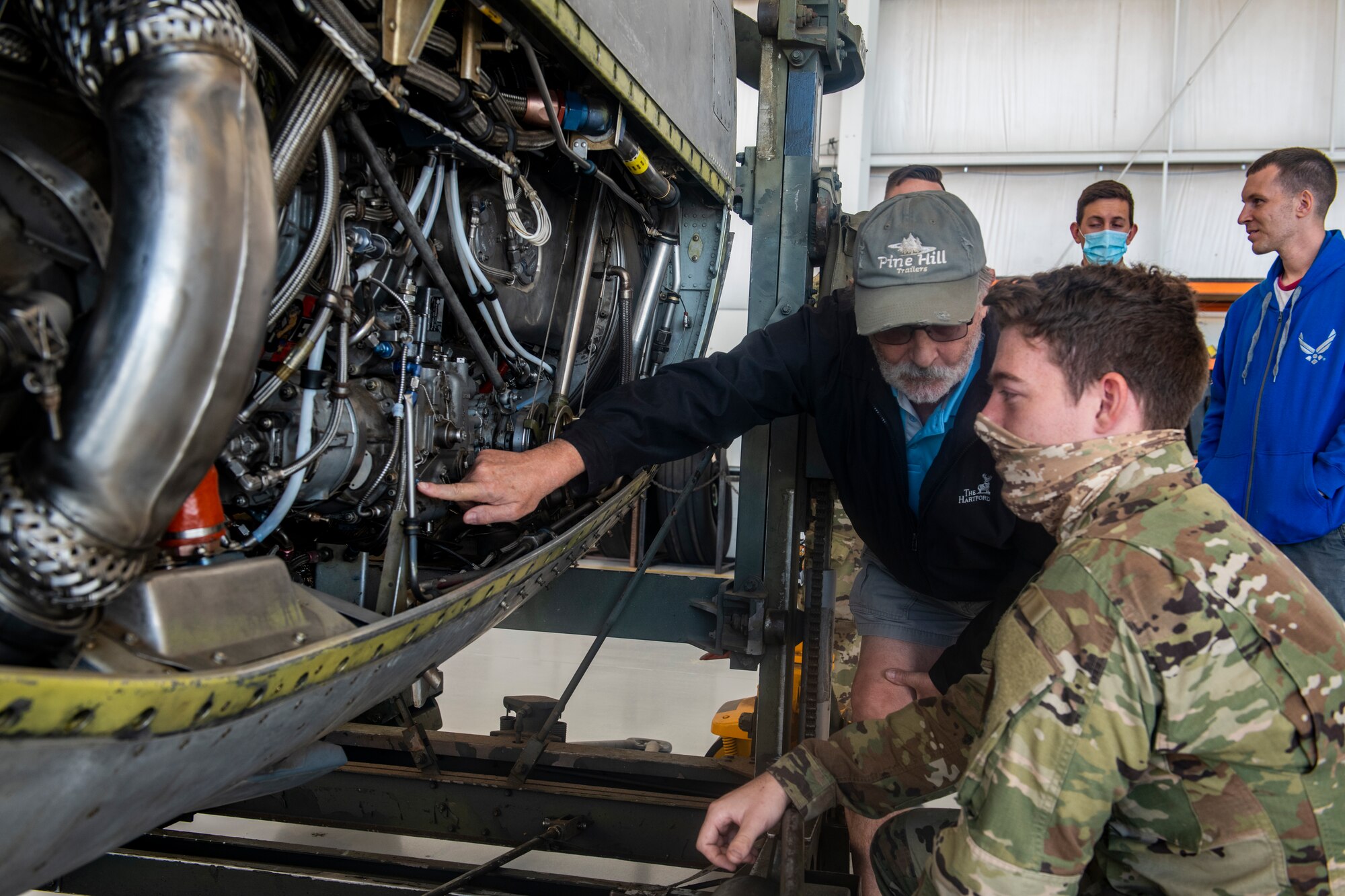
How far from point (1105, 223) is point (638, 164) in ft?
7.25

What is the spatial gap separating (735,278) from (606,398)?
8.04 m

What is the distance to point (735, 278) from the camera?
1008 centimetres

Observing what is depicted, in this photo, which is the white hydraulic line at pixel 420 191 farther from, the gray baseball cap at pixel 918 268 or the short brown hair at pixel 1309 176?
the short brown hair at pixel 1309 176

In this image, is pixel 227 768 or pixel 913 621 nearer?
pixel 227 768

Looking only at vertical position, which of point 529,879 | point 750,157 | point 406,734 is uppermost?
point 750,157

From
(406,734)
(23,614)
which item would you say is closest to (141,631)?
(23,614)

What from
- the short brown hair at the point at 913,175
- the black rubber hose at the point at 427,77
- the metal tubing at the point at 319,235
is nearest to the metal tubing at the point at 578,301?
the black rubber hose at the point at 427,77

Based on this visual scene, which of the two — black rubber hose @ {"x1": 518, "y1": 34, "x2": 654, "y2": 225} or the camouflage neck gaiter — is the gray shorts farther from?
black rubber hose @ {"x1": 518, "y1": 34, "x2": 654, "y2": 225}

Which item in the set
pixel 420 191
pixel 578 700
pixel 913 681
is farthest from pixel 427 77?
pixel 578 700

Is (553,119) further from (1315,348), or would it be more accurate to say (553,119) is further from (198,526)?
(1315,348)

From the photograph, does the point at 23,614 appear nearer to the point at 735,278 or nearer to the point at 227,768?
the point at 227,768

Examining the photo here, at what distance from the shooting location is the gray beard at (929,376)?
219 cm

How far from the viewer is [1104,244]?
137 inches

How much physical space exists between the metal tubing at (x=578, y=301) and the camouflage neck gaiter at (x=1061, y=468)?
1033mm
